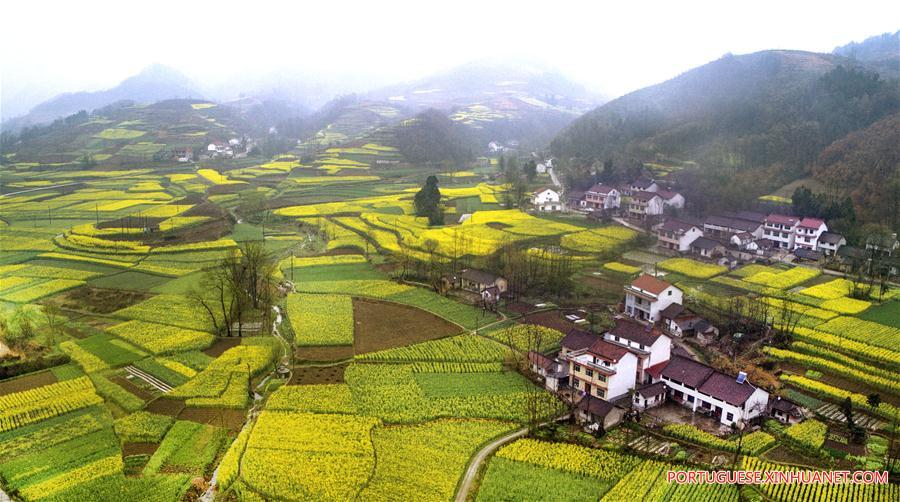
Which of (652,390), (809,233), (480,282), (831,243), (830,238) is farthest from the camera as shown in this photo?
(809,233)

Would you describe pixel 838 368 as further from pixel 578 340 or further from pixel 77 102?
pixel 77 102

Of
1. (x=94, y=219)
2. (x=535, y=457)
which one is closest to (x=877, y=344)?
(x=535, y=457)

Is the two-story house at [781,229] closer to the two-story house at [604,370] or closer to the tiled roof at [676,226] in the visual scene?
the tiled roof at [676,226]

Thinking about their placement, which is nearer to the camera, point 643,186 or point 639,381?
point 639,381

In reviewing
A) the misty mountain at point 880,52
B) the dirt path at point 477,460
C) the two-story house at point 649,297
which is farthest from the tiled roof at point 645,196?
the misty mountain at point 880,52

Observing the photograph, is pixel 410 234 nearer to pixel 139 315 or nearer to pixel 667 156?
pixel 139 315

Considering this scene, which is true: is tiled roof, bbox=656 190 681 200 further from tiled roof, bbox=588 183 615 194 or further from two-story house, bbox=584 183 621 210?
tiled roof, bbox=588 183 615 194

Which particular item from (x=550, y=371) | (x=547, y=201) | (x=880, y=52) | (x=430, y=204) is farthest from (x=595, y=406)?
(x=880, y=52)
